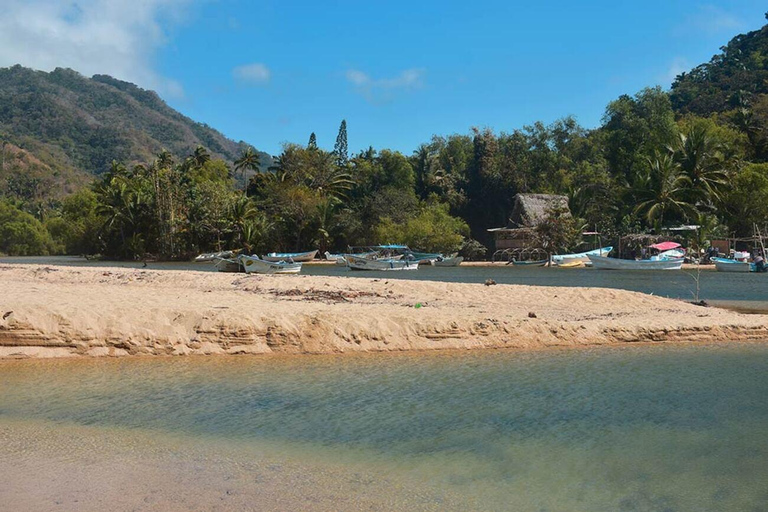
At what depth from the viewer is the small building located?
185ft

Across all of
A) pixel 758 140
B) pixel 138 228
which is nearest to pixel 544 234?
pixel 758 140

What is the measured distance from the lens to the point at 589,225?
62781 millimetres

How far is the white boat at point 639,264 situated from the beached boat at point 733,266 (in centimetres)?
259

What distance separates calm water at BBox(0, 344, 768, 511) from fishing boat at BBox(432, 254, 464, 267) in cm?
4118

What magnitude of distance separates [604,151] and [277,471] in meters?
68.8

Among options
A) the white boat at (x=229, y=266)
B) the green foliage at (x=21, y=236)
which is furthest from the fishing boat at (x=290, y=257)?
the green foliage at (x=21, y=236)

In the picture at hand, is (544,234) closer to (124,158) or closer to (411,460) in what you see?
(411,460)

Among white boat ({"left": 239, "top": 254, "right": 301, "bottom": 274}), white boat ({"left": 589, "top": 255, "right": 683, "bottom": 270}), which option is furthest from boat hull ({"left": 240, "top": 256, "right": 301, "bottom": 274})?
white boat ({"left": 589, "top": 255, "right": 683, "bottom": 270})

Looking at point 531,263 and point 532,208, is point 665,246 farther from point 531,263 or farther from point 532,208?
point 532,208

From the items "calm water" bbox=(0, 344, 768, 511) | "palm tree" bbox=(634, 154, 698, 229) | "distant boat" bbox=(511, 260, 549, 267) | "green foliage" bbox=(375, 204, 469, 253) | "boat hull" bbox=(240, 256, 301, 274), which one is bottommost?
"distant boat" bbox=(511, 260, 549, 267)

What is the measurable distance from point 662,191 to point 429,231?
2053 cm

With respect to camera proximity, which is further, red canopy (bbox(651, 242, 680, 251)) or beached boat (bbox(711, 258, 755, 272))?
red canopy (bbox(651, 242, 680, 251))

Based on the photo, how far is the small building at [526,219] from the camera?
56438mm

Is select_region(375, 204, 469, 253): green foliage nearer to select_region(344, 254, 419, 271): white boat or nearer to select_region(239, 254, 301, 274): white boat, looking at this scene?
→ select_region(344, 254, 419, 271): white boat
